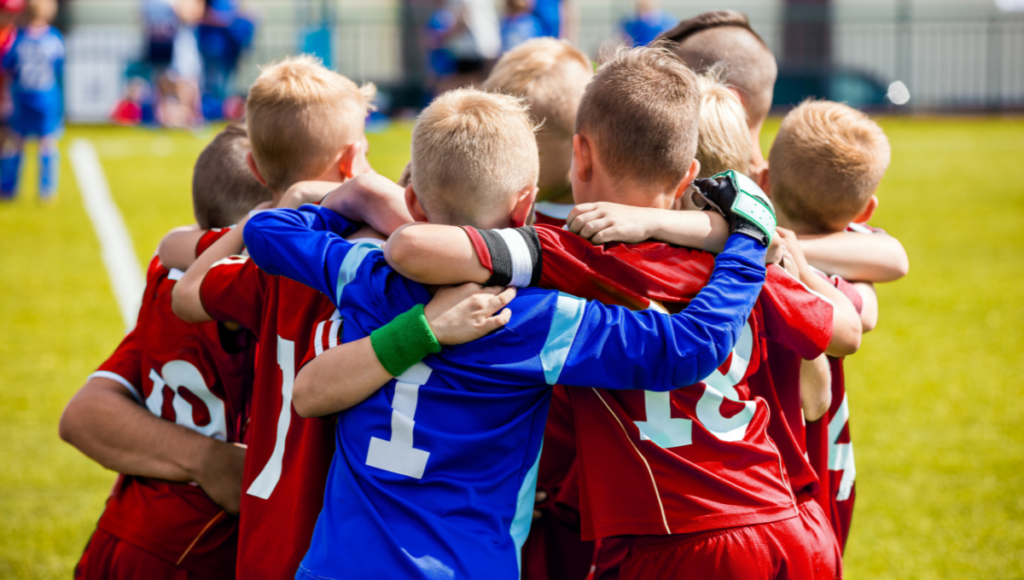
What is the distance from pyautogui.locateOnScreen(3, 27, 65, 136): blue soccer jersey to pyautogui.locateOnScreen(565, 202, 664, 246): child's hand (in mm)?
10044

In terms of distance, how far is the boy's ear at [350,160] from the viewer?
217 cm

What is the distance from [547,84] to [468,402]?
1.24 meters

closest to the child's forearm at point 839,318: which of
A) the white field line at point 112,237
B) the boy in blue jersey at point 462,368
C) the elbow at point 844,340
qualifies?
the elbow at point 844,340

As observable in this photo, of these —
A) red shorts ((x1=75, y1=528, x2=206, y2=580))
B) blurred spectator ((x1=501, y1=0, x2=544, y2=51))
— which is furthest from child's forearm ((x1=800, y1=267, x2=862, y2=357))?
blurred spectator ((x1=501, y1=0, x2=544, y2=51))

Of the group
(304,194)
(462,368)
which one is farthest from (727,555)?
(304,194)

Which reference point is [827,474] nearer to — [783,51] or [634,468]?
[634,468]

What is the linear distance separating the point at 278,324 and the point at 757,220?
1.00 metres

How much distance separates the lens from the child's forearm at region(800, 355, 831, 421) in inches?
79.0

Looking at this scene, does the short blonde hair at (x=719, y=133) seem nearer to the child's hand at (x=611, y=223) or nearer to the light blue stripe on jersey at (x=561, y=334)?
the child's hand at (x=611, y=223)

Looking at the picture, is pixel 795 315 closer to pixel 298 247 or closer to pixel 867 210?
pixel 867 210

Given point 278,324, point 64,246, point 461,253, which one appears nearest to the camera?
point 461,253

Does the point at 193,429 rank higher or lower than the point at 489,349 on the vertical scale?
lower

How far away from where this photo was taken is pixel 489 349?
166cm

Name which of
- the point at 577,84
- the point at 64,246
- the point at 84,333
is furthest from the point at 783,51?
the point at 577,84
